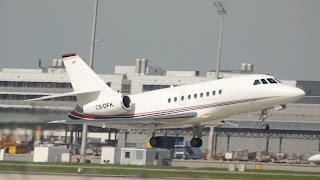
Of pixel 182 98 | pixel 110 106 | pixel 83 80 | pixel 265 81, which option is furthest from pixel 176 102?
pixel 83 80

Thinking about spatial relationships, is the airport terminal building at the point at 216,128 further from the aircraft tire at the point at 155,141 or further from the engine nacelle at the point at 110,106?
the aircraft tire at the point at 155,141

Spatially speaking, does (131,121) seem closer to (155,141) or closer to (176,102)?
(155,141)

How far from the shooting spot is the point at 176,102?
206 feet

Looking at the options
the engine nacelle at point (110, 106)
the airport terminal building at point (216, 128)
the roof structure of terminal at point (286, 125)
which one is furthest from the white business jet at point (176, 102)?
the roof structure of terminal at point (286, 125)

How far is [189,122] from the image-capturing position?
62.0 metres

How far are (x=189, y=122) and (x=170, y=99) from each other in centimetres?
227

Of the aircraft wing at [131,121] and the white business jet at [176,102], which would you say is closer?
the white business jet at [176,102]

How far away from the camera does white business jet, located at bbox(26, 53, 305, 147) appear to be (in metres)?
59.2

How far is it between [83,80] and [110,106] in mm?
4097

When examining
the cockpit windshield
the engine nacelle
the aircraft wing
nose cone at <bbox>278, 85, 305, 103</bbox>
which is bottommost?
the aircraft wing

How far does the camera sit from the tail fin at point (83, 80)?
65750 mm

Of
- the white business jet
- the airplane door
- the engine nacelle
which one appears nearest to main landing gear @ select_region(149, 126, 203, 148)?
the white business jet

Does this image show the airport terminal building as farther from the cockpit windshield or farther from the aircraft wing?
the cockpit windshield

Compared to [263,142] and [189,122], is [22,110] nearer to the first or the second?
[189,122]
